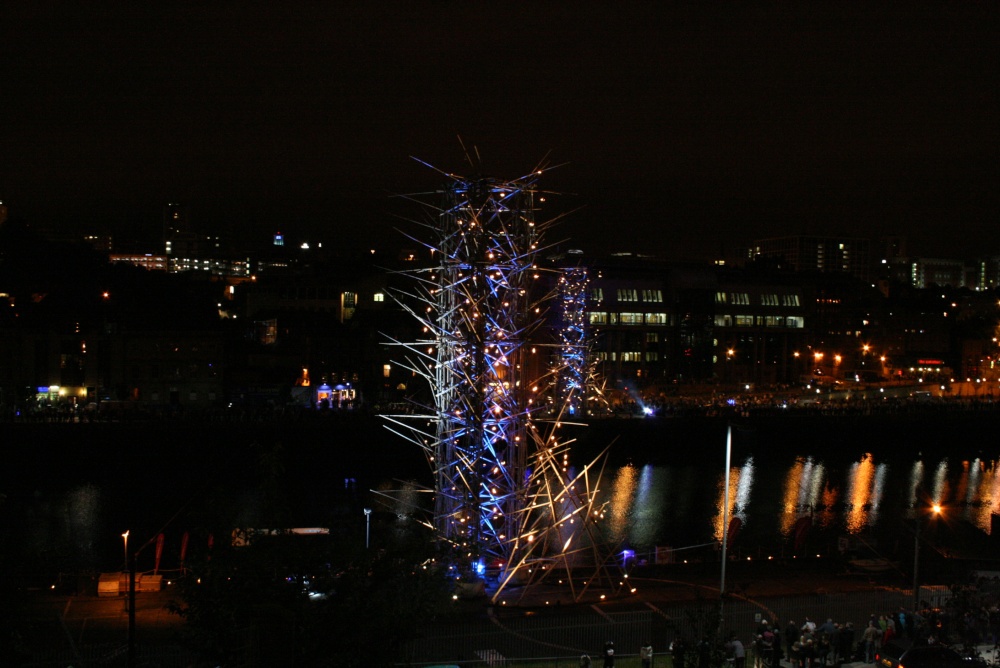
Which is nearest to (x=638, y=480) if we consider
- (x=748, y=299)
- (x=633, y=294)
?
(x=633, y=294)

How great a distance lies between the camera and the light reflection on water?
2641 cm

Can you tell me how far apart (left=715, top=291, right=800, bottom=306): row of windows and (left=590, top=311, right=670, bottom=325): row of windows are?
15.1 ft

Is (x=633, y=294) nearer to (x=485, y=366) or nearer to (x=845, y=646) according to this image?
(x=485, y=366)

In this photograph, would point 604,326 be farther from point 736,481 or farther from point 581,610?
point 581,610

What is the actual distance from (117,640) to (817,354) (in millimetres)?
63228

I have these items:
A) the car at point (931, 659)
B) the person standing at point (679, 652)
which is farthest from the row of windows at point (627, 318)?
the person standing at point (679, 652)

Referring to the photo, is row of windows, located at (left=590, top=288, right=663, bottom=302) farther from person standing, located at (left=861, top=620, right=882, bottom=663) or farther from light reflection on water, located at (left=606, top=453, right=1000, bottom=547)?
person standing, located at (left=861, top=620, right=882, bottom=663)

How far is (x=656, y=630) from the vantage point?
1089 centimetres

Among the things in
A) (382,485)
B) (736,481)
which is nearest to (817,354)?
(736,481)

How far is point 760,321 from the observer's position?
200 ft

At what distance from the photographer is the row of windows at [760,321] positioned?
5947 centimetres

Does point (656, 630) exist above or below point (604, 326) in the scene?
below

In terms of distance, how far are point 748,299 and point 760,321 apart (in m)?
1.72

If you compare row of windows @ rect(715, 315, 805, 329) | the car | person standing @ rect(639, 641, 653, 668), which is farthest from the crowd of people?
row of windows @ rect(715, 315, 805, 329)
